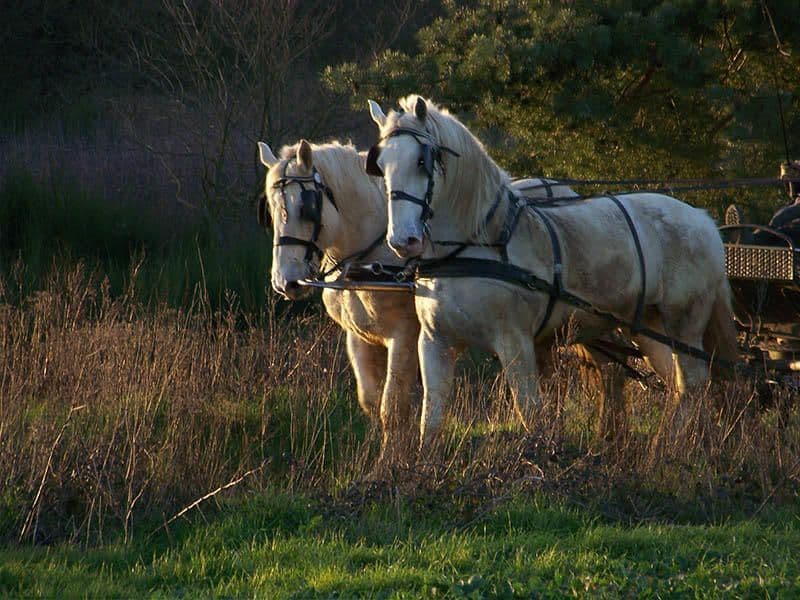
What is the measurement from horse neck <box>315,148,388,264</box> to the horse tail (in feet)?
6.57

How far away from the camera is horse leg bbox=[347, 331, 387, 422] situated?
24.6 feet

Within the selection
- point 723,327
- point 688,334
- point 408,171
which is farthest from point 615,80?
point 408,171

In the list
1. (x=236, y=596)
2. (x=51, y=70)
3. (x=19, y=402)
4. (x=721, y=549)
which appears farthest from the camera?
(x=51, y=70)

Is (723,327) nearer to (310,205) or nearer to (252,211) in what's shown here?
(310,205)

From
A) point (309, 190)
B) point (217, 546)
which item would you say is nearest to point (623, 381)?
point (309, 190)

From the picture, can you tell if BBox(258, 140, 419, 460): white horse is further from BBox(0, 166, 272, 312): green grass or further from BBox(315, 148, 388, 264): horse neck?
BBox(0, 166, 272, 312): green grass

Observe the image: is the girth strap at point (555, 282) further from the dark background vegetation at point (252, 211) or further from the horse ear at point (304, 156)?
the horse ear at point (304, 156)

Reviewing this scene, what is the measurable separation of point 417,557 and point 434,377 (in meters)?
1.45

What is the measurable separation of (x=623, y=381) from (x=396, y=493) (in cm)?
253

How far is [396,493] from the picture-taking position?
234 inches

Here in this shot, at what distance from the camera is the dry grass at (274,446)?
19.9 feet

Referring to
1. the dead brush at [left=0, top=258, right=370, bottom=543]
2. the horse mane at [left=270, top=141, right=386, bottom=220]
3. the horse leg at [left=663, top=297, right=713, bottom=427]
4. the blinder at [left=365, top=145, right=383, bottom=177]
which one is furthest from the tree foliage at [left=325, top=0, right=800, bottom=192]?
the blinder at [left=365, top=145, right=383, bottom=177]

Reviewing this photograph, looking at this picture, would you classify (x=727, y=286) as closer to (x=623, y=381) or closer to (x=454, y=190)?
(x=623, y=381)

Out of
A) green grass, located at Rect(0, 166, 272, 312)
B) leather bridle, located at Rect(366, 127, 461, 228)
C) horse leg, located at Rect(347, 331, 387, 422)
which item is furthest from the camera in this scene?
green grass, located at Rect(0, 166, 272, 312)
